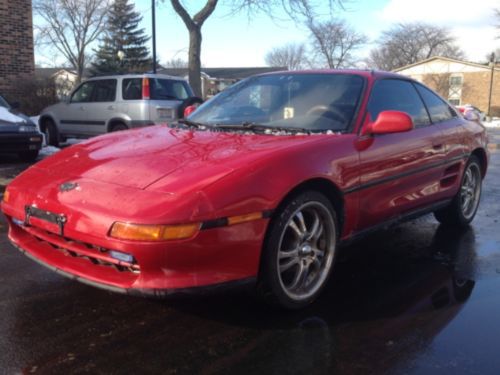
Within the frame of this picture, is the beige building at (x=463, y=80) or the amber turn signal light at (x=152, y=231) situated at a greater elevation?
the beige building at (x=463, y=80)

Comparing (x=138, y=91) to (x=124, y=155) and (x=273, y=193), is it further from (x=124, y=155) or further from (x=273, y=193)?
(x=273, y=193)

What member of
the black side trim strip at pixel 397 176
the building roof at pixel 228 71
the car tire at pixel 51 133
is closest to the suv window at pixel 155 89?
the car tire at pixel 51 133

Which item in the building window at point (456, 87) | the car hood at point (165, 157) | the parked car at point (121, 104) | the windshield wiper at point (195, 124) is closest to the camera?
the car hood at point (165, 157)

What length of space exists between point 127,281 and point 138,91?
25.6 feet

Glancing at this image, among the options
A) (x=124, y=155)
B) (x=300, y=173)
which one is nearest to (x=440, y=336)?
(x=300, y=173)

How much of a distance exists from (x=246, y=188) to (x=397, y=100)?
2015 mm

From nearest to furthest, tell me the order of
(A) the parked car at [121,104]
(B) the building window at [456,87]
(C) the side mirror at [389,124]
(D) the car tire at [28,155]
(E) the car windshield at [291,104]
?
(C) the side mirror at [389,124], (E) the car windshield at [291,104], (D) the car tire at [28,155], (A) the parked car at [121,104], (B) the building window at [456,87]

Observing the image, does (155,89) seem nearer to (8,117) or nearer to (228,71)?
(8,117)

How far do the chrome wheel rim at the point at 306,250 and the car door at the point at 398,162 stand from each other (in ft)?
1.24

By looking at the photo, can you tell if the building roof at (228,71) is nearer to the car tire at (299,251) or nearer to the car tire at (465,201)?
the car tire at (465,201)

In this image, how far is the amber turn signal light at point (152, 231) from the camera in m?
2.31

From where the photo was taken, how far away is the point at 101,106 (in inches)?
398

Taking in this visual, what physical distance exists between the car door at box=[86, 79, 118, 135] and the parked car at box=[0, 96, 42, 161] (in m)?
1.60

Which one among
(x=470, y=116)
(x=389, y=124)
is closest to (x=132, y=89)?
(x=470, y=116)
